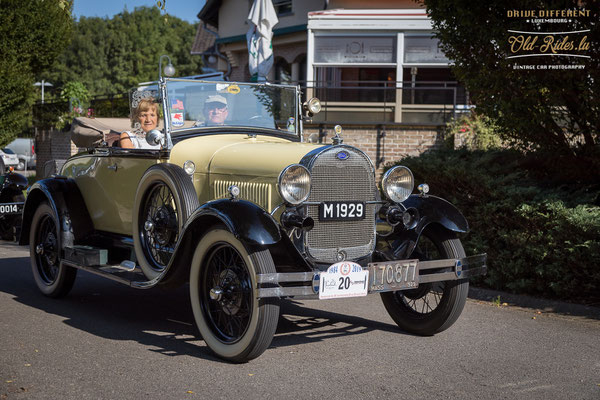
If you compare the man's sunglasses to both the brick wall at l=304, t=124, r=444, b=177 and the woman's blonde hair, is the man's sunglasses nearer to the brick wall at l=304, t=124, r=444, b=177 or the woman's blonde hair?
the woman's blonde hair

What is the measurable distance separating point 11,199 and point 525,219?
6931 millimetres

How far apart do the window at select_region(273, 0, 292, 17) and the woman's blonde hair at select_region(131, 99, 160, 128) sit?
1577cm

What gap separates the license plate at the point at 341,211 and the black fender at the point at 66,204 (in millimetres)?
2675

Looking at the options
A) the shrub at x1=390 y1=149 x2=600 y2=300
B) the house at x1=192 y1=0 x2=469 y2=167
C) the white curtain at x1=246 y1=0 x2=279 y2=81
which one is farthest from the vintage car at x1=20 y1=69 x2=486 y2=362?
the house at x1=192 y1=0 x2=469 y2=167

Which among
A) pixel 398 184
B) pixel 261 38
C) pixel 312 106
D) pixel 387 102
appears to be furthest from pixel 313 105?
pixel 387 102

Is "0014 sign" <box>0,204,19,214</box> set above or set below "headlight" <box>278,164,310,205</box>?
below

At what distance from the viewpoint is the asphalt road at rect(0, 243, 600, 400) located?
13.0 ft

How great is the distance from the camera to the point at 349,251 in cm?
498

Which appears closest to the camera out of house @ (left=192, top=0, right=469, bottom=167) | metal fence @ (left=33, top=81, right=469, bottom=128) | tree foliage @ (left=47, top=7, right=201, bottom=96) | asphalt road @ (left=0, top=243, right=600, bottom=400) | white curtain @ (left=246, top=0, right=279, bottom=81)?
asphalt road @ (left=0, top=243, right=600, bottom=400)

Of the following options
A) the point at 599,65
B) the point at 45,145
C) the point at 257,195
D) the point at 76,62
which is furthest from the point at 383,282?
the point at 76,62

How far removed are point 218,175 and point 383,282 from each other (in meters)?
1.62

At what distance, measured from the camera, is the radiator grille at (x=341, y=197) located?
4.84 m

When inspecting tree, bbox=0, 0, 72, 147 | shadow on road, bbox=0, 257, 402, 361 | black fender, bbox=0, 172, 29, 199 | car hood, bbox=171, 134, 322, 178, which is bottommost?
shadow on road, bbox=0, 257, 402, 361

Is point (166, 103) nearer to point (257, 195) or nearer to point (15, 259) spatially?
point (257, 195)
